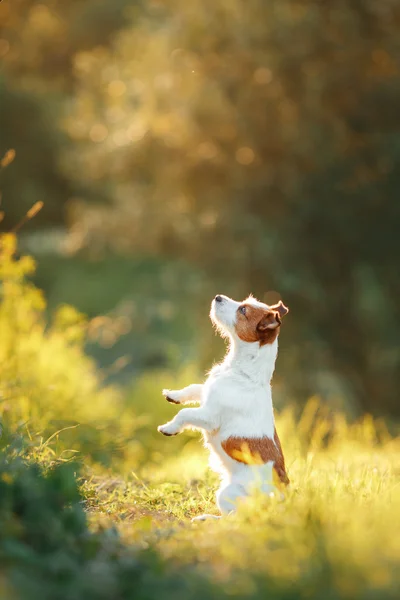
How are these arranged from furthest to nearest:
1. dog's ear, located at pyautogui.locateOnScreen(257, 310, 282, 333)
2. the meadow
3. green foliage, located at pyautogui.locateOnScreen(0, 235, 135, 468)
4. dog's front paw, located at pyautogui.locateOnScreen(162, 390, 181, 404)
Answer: green foliage, located at pyautogui.locateOnScreen(0, 235, 135, 468) < dog's front paw, located at pyautogui.locateOnScreen(162, 390, 181, 404) < dog's ear, located at pyautogui.locateOnScreen(257, 310, 282, 333) < the meadow

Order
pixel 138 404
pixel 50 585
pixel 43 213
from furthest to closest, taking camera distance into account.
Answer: pixel 43 213, pixel 138 404, pixel 50 585

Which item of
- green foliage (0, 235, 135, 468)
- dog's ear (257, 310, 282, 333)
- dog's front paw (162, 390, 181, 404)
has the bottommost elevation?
green foliage (0, 235, 135, 468)

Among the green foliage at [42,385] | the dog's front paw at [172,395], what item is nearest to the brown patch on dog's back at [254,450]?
Answer: the dog's front paw at [172,395]

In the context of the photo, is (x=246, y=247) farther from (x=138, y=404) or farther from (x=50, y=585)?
(x=50, y=585)

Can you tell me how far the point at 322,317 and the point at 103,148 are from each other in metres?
4.92

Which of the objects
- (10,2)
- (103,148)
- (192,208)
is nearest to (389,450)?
(192,208)

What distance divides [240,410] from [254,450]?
0.79ft

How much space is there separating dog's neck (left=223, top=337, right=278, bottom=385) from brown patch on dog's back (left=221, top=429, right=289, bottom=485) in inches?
15.1

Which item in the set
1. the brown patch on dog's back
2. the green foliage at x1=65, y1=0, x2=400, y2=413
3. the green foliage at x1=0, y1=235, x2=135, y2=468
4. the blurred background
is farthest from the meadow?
the green foliage at x1=65, y1=0, x2=400, y2=413

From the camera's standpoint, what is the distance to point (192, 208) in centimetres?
1308

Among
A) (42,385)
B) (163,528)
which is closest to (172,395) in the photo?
(163,528)

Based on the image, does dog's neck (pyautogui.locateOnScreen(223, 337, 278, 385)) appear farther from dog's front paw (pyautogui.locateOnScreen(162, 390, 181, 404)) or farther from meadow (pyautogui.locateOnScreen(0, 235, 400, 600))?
meadow (pyautogui.locateOnScreen(0, 235, 400, 600))

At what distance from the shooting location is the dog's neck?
4703 millimetres

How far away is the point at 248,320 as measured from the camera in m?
4.77
